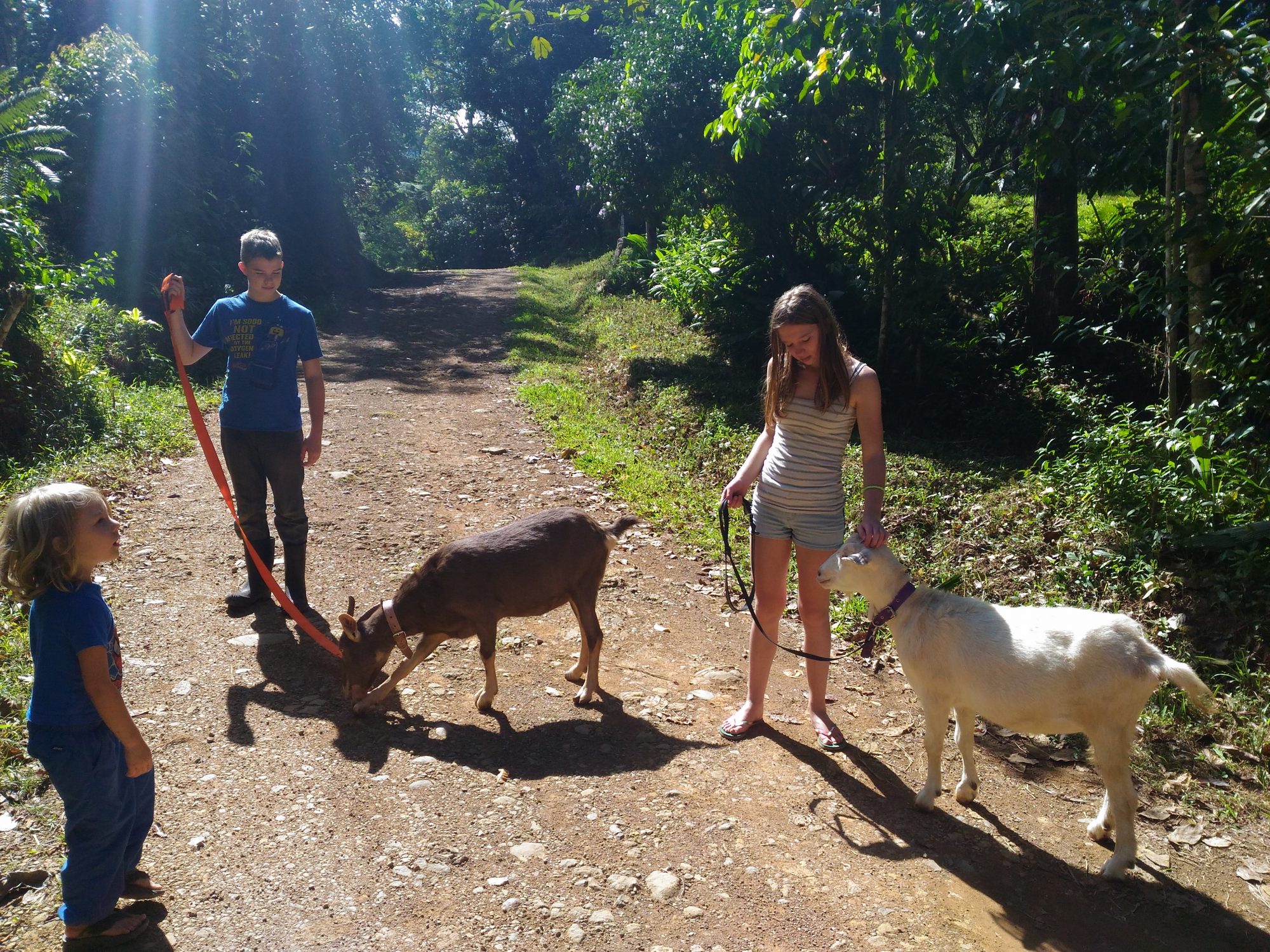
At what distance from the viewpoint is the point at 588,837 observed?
3.99 metres

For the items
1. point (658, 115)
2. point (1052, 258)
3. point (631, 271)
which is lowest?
point (1052, 258)

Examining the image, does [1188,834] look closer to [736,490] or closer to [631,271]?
[736,490]

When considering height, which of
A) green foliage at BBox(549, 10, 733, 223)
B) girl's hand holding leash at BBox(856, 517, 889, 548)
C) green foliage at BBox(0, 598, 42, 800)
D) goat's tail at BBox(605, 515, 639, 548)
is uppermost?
green foliage at BBox(549, 10, 733, 223)

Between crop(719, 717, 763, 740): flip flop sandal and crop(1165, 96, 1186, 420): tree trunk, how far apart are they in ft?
14.1

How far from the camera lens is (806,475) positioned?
451 centimetres

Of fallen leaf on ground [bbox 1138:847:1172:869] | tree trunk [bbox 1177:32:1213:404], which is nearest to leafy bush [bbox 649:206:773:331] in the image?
tree trunk [bbox 1177:32:1213:404]

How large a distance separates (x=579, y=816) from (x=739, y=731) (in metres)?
1.17

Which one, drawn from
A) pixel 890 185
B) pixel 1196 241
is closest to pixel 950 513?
pixel 1196 241

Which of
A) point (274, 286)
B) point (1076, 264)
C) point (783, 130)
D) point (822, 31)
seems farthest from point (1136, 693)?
point (783, 130)

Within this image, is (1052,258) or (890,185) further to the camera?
(890,185)

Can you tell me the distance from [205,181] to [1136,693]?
64.2 feet

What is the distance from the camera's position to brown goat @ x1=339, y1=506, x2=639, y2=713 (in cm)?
510

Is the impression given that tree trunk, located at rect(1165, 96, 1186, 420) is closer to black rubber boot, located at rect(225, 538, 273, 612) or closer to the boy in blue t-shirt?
the boy in blue t-shirt

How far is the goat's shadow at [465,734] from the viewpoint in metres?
4.67
